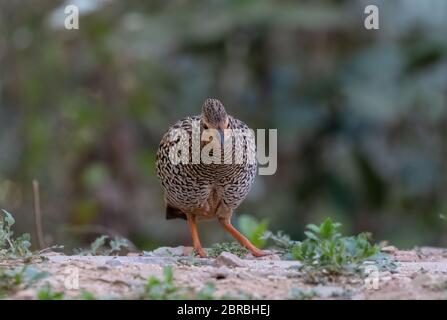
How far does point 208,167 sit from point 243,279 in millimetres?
1542

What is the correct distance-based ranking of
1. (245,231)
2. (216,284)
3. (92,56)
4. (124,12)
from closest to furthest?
(216,284)
(245,231)
(92,56)
(124,12)

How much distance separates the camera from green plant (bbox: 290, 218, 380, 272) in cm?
483

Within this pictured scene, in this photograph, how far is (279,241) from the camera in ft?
20.4

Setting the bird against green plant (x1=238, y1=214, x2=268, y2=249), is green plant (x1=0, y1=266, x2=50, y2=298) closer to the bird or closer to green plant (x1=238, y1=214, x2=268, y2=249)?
the bird

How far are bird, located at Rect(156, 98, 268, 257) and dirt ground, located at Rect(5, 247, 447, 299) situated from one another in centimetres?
90

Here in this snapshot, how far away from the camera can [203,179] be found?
641 cm

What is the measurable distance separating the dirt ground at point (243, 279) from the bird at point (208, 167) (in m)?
0.90

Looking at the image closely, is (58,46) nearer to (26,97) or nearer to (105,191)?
(26,97)

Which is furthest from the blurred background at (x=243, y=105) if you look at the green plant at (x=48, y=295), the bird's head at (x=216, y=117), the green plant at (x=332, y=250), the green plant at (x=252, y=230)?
the green plant at (x=48, y=295)

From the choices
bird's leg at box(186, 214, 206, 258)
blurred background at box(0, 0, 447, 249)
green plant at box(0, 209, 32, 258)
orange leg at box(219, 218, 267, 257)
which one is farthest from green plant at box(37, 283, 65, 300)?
blurred background at box(0, 0, 447, 249)

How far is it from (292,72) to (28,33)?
3.52 metres

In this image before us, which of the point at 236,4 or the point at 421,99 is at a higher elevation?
the point at 236,4

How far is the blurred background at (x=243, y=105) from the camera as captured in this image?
1145 cm

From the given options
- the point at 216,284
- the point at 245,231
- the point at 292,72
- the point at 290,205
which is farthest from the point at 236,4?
the point at 216,284
